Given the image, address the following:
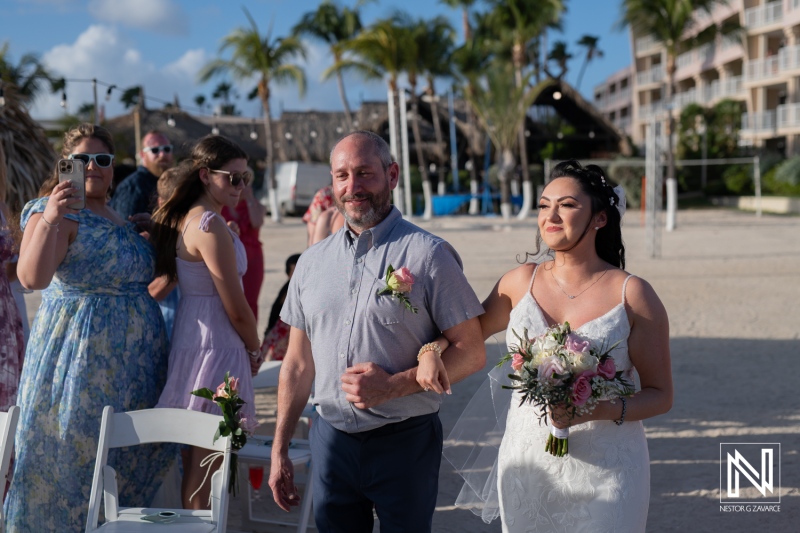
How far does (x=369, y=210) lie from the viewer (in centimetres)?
298

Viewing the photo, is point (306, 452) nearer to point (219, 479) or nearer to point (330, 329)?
point (219, 479)

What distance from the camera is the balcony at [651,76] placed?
66688mm

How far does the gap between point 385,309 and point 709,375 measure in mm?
6785

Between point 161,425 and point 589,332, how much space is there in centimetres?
184

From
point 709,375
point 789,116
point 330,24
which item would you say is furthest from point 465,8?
point 709,375

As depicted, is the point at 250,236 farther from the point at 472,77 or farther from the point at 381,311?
the point at 472,77

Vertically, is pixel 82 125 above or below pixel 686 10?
below

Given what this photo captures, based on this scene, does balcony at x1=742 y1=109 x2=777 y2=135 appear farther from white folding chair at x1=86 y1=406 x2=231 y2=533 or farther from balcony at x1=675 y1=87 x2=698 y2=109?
white folding chair at x1=86 y1=406 x2=231 y2=533

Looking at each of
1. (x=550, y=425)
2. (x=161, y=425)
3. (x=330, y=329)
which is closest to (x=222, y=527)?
(x=161, y=425)

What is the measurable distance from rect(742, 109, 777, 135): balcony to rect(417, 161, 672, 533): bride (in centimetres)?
4950

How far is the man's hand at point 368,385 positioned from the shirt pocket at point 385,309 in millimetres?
170

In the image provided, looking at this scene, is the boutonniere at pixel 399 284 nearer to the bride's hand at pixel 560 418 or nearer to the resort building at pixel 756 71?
the bride's hand at pixel 560 418

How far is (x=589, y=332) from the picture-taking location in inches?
115

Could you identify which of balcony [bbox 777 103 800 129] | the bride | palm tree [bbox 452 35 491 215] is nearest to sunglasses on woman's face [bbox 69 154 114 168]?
the bride
